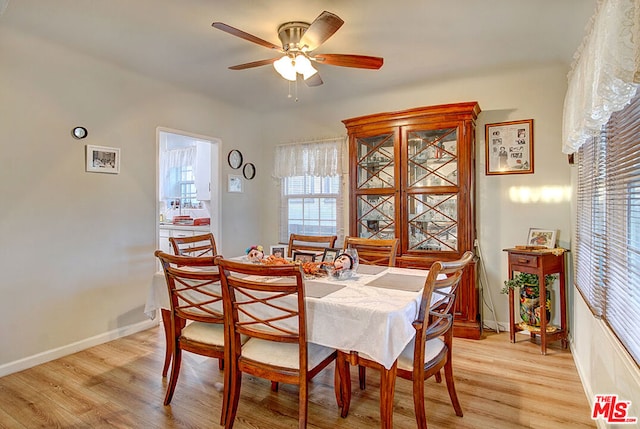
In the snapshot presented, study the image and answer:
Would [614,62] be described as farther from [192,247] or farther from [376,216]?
[192,247]

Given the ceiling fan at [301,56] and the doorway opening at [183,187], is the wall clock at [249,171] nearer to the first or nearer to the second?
the doorway opening at [183,187]

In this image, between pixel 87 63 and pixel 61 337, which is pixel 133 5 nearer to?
pixel 87 63

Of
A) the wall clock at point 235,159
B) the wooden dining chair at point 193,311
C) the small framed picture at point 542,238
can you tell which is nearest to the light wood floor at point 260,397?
the wooden dining chair at point 193,311

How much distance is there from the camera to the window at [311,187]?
4.39 metres

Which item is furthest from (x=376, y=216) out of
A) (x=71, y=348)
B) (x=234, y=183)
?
(x=71, y=348)

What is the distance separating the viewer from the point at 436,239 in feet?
11.5

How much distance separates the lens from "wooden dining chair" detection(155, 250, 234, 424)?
2.00 metres

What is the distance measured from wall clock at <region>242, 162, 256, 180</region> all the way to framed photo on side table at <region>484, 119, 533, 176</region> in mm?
2887

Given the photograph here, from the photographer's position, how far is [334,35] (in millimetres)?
2664

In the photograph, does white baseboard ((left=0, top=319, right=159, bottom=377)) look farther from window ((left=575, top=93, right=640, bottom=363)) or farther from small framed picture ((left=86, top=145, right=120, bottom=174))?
window ((left=575, top=93, right=640, bottom=363))

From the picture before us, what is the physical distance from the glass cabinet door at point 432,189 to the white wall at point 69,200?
8.43 ft

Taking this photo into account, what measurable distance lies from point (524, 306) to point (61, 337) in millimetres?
3966

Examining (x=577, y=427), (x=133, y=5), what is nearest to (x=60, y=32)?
(x=133, y=5)

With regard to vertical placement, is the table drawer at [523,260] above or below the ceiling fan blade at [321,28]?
below
